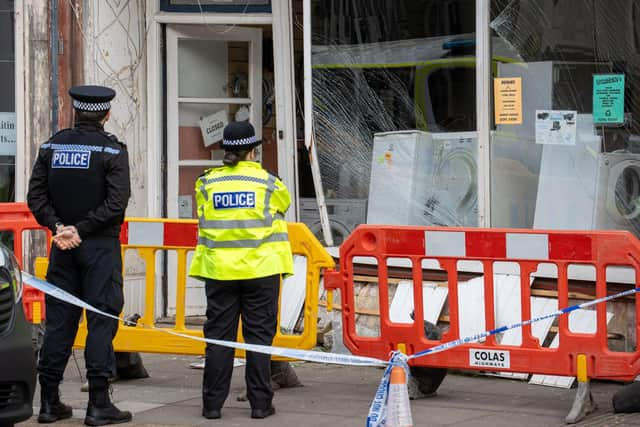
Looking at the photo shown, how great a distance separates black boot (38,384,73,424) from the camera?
7879 mm

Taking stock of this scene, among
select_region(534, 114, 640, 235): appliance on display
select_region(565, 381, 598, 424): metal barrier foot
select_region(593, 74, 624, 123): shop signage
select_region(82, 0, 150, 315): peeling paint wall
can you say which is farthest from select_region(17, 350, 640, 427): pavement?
select_region(82, 0, 150, 315): peeling paint wall

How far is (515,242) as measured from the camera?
814cm

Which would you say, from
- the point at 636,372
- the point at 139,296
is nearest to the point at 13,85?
the point at 139,296

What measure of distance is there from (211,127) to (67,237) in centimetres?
502

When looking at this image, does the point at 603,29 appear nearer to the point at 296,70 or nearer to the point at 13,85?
the point at 296,70

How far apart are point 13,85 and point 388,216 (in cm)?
369

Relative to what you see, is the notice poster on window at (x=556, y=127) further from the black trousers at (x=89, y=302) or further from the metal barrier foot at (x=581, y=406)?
the black trousers at (x=89, y=302)

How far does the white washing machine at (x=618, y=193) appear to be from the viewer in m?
9.77

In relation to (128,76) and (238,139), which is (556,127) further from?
(128,76)

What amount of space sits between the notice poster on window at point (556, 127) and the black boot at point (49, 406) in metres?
4.44

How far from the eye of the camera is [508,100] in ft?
34.1

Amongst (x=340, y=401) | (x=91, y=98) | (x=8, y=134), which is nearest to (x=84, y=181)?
(x=91, y=98)

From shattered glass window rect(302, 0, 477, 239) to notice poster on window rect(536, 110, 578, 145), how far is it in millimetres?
556

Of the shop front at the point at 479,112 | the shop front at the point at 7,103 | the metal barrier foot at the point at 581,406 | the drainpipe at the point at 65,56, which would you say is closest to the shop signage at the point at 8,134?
the shop front at the point at 7,103
